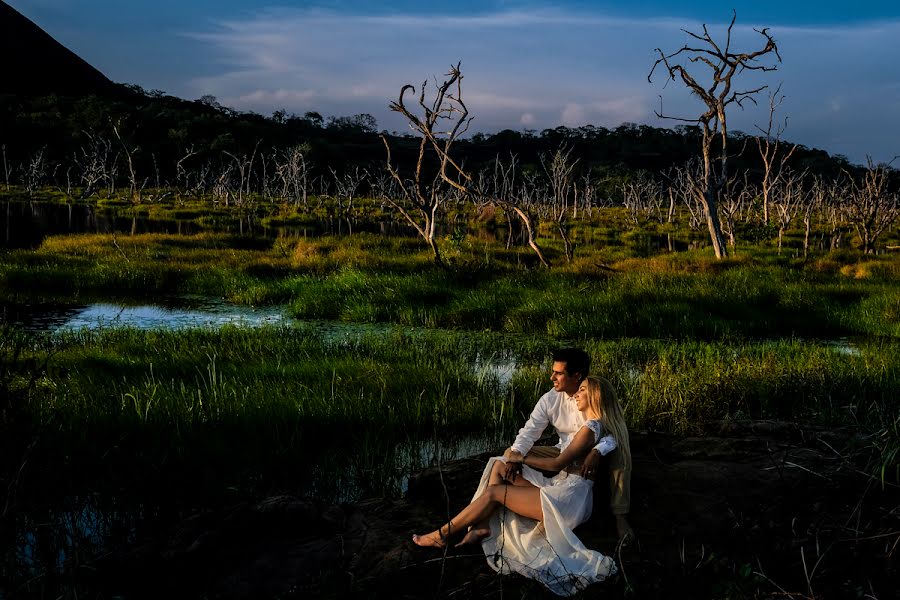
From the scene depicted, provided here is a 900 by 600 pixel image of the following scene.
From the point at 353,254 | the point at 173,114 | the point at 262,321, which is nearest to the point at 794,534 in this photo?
the point at 262,321

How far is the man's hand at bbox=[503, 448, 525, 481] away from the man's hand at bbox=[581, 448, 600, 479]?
0.38 meters

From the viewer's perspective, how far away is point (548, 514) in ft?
13.1

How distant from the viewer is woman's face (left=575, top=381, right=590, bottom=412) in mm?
4586

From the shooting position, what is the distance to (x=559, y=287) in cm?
1440

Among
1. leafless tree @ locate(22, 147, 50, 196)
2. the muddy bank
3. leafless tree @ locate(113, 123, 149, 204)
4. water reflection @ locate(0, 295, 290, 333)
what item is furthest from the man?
leafless tree @ locate(22, 147, 50, 196)

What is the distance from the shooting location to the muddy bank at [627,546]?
367cm

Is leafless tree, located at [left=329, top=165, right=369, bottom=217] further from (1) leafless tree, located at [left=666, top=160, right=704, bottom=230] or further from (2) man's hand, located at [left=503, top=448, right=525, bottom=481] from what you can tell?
(2) man's hand, located at [left=503, top=448, right=525, bottom=481]

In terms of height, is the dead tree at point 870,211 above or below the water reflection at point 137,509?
above

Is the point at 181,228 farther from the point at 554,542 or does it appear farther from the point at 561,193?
the point at 554,542

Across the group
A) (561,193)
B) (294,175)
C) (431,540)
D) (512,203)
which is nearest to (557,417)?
(431,540)

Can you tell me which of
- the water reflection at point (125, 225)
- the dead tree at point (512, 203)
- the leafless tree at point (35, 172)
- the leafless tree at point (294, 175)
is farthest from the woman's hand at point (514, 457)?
the leafless tree at point (35, 172)

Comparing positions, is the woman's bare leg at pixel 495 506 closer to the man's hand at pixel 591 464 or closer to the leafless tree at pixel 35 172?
the man's hand at pixel 591 464

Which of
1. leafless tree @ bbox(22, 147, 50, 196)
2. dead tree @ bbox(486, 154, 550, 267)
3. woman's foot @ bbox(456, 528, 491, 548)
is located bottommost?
woman's foot @ bbox(456, 528, 491, 548)

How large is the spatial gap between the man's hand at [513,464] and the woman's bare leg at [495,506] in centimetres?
10
